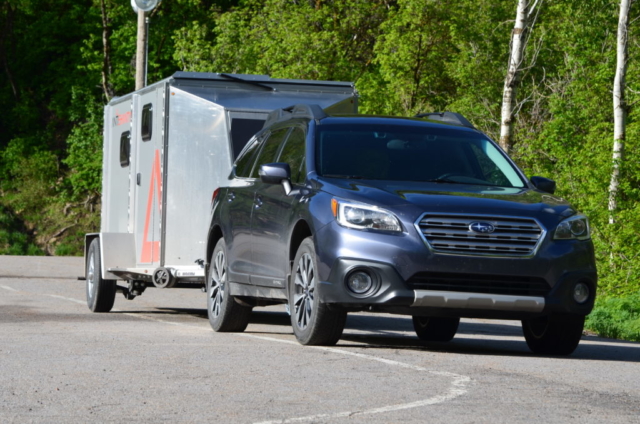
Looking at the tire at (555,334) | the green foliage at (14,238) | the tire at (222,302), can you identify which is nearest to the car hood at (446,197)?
the tire at (555,334)

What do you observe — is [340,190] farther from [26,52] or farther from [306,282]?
[26,52]

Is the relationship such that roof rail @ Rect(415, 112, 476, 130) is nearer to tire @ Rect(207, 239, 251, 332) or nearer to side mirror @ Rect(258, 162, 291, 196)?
side mirror @ Rect(258, 162, 291, 196)

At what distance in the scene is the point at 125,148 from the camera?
52.9 ft

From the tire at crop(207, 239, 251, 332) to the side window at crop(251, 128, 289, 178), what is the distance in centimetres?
82

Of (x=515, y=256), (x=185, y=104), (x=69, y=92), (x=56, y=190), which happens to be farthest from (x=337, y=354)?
(x=69, y=92)

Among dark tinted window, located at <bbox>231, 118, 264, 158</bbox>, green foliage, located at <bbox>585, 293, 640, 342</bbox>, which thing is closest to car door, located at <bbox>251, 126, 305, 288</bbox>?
dark tinted window, located at <bbox>231, 118, 264, 158</bbox>

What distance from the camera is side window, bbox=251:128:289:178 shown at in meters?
11.7

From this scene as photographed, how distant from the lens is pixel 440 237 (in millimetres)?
9344

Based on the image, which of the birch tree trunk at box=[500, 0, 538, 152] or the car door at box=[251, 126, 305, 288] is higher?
the birch tree trunk at box=[500, 0, 538, 152]

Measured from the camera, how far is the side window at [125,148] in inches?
628

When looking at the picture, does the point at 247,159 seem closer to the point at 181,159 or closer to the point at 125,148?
the point at 181,159

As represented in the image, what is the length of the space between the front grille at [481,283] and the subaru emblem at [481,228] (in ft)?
1.11

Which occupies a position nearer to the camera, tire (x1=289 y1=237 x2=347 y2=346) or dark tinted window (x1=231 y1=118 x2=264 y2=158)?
tire (x1=289 y1=237 x2=347 y2=346)

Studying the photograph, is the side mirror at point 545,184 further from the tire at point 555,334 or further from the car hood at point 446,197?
the tire at point 555,334
